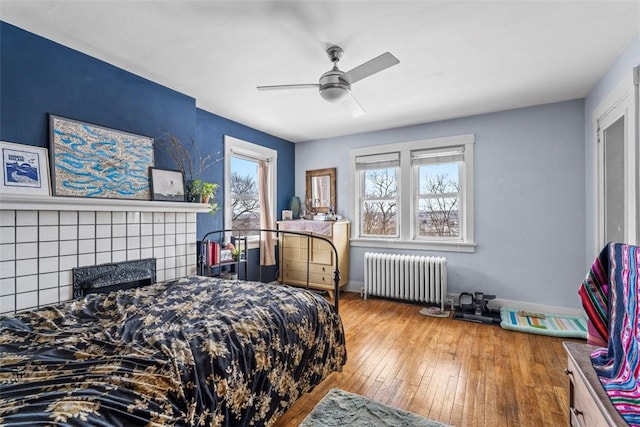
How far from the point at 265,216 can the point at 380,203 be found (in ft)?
5.75

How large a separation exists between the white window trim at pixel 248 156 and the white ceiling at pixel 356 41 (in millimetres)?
786

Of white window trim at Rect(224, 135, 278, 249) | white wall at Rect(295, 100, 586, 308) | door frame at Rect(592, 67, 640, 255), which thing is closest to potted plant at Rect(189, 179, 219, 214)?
white window trim at Rect(224, 135, 278, 249)

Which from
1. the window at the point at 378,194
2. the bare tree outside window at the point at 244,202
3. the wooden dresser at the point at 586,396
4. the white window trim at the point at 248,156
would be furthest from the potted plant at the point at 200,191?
the wooden dresser at the point at 586,396

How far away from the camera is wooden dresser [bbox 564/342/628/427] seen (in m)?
1.09

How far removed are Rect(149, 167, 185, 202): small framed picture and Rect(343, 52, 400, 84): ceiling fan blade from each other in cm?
190

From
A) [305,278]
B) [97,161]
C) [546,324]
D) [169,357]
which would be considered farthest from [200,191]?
[546,324]

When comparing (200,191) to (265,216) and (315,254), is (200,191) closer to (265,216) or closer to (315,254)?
(265,216)

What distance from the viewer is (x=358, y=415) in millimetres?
1721

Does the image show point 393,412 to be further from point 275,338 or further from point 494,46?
point 494,46

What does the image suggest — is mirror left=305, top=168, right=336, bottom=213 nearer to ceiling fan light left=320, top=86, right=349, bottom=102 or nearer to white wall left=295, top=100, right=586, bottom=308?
white wall left=295, top=100, right=586, bottom=308

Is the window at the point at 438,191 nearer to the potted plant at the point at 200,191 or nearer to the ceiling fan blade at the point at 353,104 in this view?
the ceiling fan blade at the point at 353,104

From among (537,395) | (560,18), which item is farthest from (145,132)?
(537,395)

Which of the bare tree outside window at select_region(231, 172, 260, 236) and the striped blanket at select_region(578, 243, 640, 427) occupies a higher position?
the bare tree outside window at select_region(231, 172, 260, 236)

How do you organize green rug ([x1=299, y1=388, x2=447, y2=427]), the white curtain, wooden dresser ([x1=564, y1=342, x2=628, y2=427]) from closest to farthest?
wooden dresser ([x1=564, y1=342, x2=628, y2=427]) < green rug ([x1=299, y1=388, x2=447, y2=427]) < the white curtain
